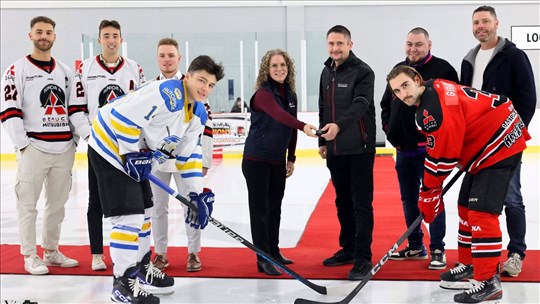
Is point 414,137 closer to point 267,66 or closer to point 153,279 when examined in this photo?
point 267,66

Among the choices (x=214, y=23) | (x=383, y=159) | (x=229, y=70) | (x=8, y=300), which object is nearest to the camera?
(x=8, y=300)

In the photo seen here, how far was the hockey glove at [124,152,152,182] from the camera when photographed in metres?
3.09

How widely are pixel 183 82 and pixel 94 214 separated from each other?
Answer: 116 cm

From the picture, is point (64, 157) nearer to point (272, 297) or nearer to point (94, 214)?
point (94, 214)

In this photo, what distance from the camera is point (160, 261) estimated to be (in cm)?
394

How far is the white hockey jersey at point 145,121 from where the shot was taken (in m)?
3.05

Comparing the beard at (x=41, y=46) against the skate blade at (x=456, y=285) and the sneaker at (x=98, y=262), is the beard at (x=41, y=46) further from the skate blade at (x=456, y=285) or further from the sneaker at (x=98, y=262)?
the skate blade at (x=456, y=285)

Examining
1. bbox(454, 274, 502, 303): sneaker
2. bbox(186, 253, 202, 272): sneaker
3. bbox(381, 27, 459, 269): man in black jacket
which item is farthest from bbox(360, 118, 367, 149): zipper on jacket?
bbox(186, 253, 202, 272): sneaker

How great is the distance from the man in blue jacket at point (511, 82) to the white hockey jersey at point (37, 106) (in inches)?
83.9

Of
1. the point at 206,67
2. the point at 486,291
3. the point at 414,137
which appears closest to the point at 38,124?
the point at 206,67

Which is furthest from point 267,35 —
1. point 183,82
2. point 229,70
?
point 183,82

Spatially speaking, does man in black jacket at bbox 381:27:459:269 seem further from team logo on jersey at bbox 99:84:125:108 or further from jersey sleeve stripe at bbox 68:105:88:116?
jersey sleeve stripe at bbox 68:105:88:116

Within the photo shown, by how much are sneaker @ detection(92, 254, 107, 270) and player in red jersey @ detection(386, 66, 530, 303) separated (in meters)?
1.74

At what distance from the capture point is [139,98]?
3.07 m
